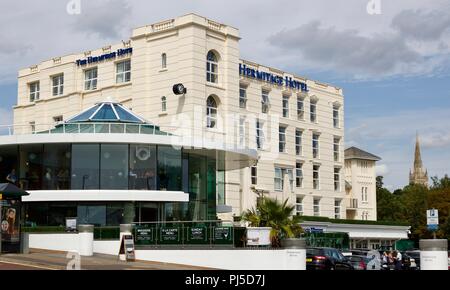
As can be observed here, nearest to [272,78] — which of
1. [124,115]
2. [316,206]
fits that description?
[316,206]

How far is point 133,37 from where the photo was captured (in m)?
63.4

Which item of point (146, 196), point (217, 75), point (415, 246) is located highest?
point (217, 75)

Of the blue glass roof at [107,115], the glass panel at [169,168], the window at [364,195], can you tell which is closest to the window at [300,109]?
the window at [364,195]

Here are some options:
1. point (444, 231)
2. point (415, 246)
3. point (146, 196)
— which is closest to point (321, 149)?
point (415, 246)

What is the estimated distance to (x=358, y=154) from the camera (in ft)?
283

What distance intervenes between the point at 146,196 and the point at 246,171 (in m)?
22.9

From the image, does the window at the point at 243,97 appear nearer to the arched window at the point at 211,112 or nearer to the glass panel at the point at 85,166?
the arched window at the point at 211,112

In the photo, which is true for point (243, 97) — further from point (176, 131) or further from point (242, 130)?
point (176, 131)

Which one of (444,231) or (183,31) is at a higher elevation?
(183,31)

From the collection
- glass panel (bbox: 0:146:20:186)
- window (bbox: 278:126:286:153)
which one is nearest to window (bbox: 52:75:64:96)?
window (bbox: 278:126:286:153)

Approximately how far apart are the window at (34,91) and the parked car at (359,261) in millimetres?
48466

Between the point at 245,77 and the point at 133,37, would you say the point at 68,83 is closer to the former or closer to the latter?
the point at 133,37

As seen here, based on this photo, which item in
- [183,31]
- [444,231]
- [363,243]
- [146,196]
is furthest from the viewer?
[444,231]

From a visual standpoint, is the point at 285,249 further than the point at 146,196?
No
